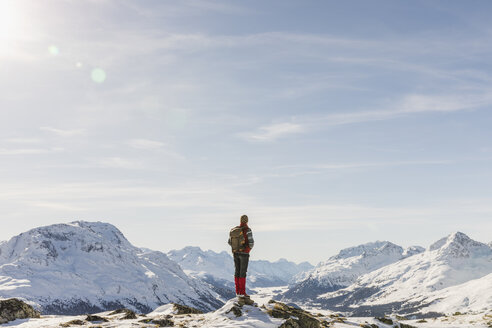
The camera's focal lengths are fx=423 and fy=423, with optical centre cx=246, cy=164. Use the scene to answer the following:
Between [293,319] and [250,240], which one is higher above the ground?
[250,240]

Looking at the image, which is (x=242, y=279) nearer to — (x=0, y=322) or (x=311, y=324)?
(x=311, y=324)

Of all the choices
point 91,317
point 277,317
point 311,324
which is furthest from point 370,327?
point 91,317

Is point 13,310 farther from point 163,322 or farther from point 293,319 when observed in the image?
point 293,319

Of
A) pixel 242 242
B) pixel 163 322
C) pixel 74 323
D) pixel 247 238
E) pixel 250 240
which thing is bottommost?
pixel 163 322

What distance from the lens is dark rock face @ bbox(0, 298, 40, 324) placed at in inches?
1275

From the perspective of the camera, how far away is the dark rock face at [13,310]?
32.4 meters

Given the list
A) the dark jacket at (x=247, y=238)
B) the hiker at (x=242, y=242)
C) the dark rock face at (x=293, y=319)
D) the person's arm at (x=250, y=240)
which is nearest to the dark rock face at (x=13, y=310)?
the hiker at (x=242, y=242)

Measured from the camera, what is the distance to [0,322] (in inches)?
1240

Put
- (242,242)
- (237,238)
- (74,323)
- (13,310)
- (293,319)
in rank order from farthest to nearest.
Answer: (13,310)
(74,323)
(237,238)
(242,242)
(293,319)

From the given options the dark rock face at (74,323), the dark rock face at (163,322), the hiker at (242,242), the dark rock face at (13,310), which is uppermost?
the hiker at (242,242)

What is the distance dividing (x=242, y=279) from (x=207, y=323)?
3825mm

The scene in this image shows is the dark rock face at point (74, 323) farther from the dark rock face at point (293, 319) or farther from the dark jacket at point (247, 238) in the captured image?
the dark rock face at point (293, 319)

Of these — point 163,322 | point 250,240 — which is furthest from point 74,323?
point 250,240

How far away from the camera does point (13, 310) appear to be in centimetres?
3322
